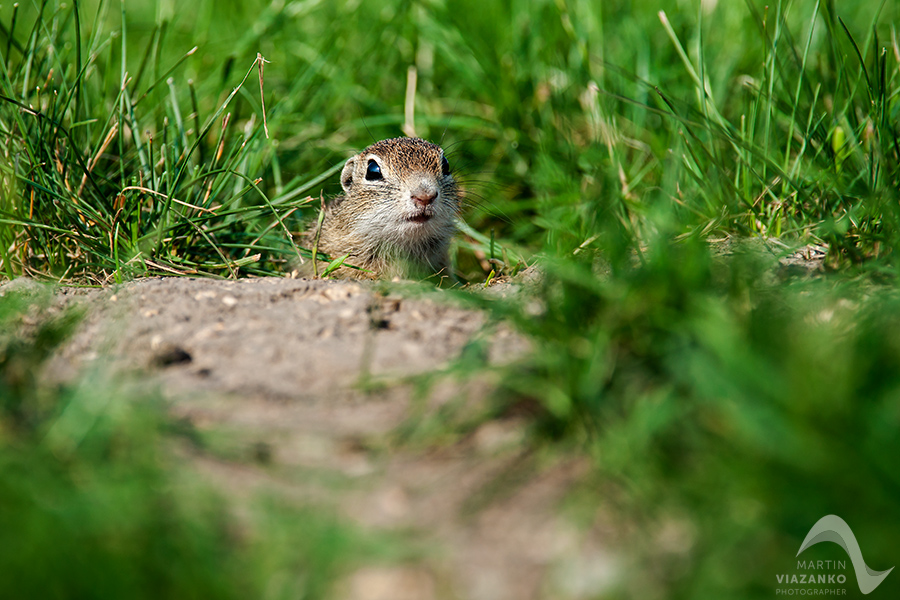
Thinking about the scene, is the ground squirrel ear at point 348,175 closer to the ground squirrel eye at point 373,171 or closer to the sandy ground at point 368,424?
the ground squirrel eye at point 373,171

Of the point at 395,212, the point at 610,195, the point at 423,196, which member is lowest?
the point at 395,212

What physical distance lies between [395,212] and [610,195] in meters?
1.88

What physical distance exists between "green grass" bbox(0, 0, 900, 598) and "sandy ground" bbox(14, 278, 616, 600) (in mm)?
169

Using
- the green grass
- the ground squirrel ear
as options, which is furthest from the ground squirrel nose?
the ground squirrel ear

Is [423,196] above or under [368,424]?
above

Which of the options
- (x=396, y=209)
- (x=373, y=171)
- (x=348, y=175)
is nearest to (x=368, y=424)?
(x=396, y=209)

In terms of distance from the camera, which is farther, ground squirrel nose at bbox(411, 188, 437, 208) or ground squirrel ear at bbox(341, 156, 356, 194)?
ground squirrel ear at bbox(341, 156, 356, 194)

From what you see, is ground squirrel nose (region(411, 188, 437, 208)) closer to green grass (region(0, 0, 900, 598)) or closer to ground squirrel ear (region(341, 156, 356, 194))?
green grass (region(0, 0, 900, 598))

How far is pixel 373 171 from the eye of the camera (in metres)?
4.55

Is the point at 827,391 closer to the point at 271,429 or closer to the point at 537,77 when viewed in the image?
the point at 271,429

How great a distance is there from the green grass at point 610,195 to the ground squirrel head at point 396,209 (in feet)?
0.91

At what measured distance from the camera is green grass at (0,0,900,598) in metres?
1.77

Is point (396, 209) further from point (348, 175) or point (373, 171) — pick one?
point (348, 175)

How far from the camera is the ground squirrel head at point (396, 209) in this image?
4.30m
